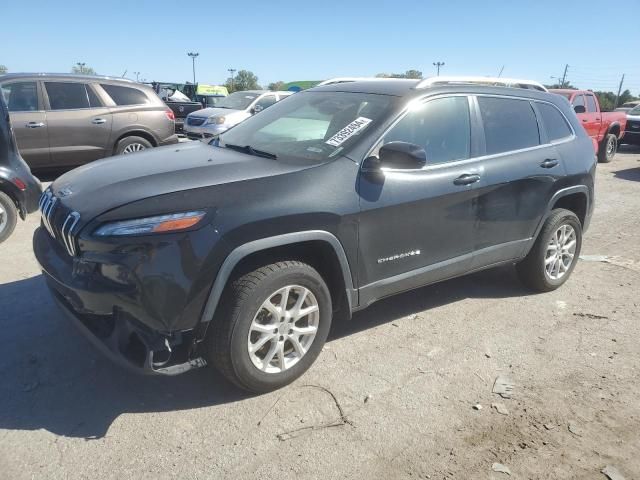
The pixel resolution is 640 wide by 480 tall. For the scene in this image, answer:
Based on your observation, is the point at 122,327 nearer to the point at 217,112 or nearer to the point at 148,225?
the point at 148,225

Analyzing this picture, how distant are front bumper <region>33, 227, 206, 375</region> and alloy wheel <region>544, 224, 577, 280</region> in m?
3.25

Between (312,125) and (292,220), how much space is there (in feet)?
3.96

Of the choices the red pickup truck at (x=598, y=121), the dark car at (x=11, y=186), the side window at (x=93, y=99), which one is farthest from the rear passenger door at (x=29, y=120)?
the red pickup truck at (x=598, y=121)

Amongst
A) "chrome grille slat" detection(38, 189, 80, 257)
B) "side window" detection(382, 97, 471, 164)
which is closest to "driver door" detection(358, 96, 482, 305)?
"side window" detection(382, 97, 471, 164)

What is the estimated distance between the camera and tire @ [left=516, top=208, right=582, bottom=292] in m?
4.49

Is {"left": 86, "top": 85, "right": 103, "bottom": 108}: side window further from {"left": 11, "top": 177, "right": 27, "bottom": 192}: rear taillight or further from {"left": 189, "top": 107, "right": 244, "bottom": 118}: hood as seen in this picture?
{"left": 189, "top": 107, "right": 244, "bottom": 118}: hood

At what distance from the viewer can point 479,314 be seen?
4.24 metres

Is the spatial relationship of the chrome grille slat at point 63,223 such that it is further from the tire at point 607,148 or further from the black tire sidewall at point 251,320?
the tire at point 607,148

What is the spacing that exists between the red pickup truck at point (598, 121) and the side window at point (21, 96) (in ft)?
36.0

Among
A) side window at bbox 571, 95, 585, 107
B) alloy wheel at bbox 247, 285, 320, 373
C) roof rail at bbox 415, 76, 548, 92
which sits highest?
roof rail at bbox 415, 76, 548, 92

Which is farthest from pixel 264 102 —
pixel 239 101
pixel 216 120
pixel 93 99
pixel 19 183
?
pixel 19 183

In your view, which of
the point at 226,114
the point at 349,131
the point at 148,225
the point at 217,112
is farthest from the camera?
the point at 217,112

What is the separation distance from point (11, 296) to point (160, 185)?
7.26 ft

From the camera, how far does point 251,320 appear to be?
2816 millimetres
